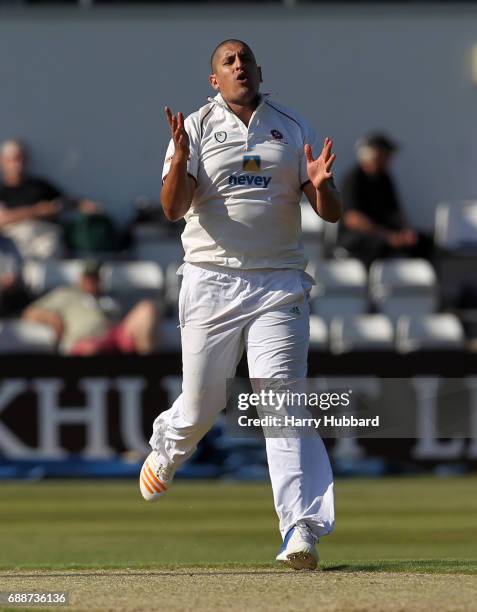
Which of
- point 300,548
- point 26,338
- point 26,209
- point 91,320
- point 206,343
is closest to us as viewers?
point 300,548

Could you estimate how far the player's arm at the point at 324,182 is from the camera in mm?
5402

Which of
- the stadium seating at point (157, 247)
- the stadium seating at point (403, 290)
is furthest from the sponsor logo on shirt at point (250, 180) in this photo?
the stadium seating at point (157, 247)

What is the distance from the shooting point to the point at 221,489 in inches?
419

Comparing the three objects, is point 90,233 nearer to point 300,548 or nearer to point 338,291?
point 338,291

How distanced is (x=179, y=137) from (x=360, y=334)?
6749 mm

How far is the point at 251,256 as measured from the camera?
→ 5.60m

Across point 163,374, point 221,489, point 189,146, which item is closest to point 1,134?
point 163,374

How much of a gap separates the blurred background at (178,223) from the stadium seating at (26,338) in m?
0.02

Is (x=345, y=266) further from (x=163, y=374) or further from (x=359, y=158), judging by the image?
(x=163, y=374)

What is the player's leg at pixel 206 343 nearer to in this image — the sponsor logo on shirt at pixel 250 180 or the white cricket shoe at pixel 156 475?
the white cricket shoe at pixel 156 475

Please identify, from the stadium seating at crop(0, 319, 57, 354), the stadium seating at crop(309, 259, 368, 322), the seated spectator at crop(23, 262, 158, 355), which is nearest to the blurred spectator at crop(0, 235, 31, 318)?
the seated spectator at crop(23, 262, 158, 355)

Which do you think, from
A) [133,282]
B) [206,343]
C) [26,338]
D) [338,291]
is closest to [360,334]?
[338,291]

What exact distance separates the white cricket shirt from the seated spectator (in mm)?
5736

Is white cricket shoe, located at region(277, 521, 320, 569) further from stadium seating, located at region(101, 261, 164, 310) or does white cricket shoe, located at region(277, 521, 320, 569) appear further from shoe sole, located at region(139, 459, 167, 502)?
stadium seating, located at region(101, 261, 164, 310)
